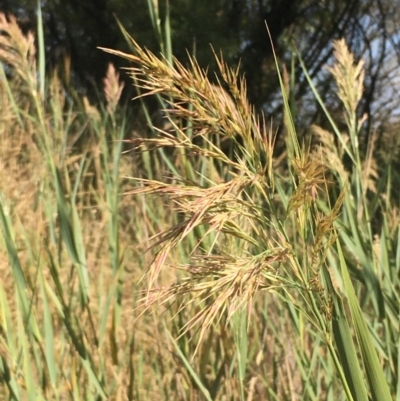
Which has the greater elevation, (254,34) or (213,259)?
(254,34)

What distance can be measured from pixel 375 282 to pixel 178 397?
417 millimetres

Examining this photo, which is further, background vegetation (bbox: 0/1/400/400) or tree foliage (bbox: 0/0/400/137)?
tree foliage (bbox: 0/0/400/137)

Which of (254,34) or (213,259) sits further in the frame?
(254,34)

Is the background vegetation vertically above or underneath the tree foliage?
underneath

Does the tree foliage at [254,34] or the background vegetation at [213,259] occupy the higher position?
the tree foliage at [254,34]

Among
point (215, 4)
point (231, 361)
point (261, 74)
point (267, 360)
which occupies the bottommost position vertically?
point (267, 360)

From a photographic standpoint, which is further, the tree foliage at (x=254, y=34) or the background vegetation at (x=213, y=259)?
the tree foliage at (x=254, y=34)

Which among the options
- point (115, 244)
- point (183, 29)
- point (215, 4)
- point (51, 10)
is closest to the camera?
point (115, 244)

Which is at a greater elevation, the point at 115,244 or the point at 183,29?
the point at 183,29

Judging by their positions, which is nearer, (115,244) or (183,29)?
(115,244)

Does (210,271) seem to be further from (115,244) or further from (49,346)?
(115,244)

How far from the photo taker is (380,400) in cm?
42

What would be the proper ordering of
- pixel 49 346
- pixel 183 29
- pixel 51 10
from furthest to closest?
pixel 51 10
pixel 183 29
pixel 49 346

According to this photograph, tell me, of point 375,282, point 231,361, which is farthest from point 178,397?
point 375,282
